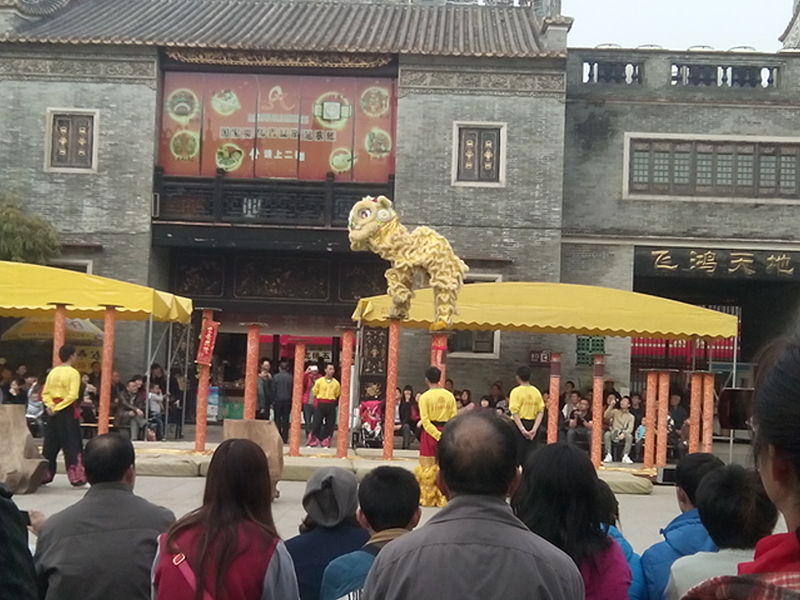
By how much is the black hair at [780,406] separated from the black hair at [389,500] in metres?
2.40

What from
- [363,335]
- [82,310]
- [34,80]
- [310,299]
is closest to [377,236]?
[82,310]

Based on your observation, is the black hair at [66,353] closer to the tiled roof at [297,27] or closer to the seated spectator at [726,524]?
the seated spectator at [726,524]

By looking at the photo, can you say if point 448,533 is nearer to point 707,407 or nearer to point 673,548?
point 673,548

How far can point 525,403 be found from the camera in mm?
12953

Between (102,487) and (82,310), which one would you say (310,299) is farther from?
(102,487)

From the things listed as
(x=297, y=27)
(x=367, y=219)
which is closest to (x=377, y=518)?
(x=367, y=219)

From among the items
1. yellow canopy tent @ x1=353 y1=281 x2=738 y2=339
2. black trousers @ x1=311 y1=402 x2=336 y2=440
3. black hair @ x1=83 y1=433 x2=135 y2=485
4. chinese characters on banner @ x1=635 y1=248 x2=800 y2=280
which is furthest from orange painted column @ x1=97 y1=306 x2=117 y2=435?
chinese characters on banner @ x1=635 y1=248 x2=800 y2=280

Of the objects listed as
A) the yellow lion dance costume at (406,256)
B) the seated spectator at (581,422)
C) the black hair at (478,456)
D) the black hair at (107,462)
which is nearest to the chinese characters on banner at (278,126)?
the seated spectator at (581,422)

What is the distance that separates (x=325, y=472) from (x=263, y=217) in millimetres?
18362

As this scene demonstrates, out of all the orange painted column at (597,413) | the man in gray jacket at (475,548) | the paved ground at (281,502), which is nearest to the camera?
the man in gray jacket at (475,548)

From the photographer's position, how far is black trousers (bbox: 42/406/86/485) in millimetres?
12078

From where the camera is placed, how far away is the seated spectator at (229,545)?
11.2 feet

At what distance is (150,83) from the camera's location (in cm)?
2225

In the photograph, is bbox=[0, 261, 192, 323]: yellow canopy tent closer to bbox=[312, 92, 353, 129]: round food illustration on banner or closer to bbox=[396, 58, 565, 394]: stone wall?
bbox=[396, 58, 565, 394]: stone wall
